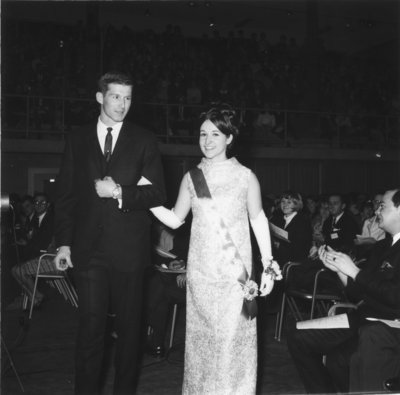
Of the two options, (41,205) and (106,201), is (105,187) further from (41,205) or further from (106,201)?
(41,205)

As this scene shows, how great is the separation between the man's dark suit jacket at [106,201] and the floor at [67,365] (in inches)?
40.0

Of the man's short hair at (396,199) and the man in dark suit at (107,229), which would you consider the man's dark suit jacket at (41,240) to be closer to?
the man in dark suit at (107,229)

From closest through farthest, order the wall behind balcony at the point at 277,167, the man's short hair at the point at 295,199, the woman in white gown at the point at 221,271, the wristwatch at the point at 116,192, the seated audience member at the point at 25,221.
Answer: the wristwatch at the point at 116,192
the woman in white gown at the point at 221,271
the man's short hair at the point at 295,199
the seated audience member at the point at 25,221
the wall behind balcony at the point at 277,167

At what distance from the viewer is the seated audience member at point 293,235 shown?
248 inches

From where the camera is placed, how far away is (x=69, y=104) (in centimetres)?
1240

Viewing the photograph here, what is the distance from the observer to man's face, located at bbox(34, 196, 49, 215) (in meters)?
9.13

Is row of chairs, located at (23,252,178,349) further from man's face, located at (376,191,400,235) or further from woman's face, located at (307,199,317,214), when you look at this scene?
woman's face, located at (307,199,317,214)

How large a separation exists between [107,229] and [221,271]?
0.67 meters

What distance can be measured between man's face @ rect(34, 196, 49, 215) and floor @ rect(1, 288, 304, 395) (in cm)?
276

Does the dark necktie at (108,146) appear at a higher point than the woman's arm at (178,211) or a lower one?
higher

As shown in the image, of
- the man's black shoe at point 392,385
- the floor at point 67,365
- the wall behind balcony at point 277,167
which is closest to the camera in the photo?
the man's black shoe at point 392,385

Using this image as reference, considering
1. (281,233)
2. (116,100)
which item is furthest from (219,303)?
(281,233)

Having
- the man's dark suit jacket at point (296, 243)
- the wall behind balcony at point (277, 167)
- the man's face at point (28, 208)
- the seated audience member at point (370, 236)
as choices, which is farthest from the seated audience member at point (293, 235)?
the wall behind balcony at point (277, 167)

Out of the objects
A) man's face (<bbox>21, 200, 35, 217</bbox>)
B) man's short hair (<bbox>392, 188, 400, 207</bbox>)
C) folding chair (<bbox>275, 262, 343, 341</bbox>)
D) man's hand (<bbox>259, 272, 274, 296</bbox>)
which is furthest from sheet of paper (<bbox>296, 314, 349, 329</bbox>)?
man's face (<bbox>21, 200, 35, 217</bbox>)
